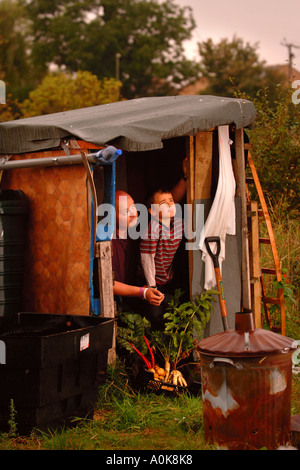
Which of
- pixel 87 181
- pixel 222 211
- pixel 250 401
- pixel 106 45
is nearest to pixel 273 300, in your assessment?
pixel 222 211

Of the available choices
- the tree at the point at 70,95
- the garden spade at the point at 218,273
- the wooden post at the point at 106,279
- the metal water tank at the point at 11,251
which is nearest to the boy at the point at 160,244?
the garden spade at the point at 218,273

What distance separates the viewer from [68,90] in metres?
34.0

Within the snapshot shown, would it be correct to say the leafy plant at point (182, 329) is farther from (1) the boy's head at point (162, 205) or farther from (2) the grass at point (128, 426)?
(1) the boy's head at point (162, 205)

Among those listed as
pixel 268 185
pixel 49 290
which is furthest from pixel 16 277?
pixel 268 185

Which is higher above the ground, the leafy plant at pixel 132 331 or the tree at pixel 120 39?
the tree at pixel 120 39

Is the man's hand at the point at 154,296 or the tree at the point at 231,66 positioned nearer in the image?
the man's hand at the point at 154,296

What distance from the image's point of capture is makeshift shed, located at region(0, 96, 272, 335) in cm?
575

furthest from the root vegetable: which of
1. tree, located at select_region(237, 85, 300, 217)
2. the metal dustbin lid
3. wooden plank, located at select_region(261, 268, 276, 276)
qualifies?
tree, located at select_region(237, 85, 300, 217)

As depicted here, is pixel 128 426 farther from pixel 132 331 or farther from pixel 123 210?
pixel 123 210

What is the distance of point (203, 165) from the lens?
655 cm

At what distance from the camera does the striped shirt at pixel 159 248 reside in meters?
6.39

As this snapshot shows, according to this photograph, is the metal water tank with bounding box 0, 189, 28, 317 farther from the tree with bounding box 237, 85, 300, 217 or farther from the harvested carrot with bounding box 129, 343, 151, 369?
the tree with bounding box 237, 85, 300, 217

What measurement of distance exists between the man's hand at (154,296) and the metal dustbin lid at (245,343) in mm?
1902

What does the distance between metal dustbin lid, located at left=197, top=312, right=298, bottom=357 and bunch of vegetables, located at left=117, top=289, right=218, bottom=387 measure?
5.73ft
